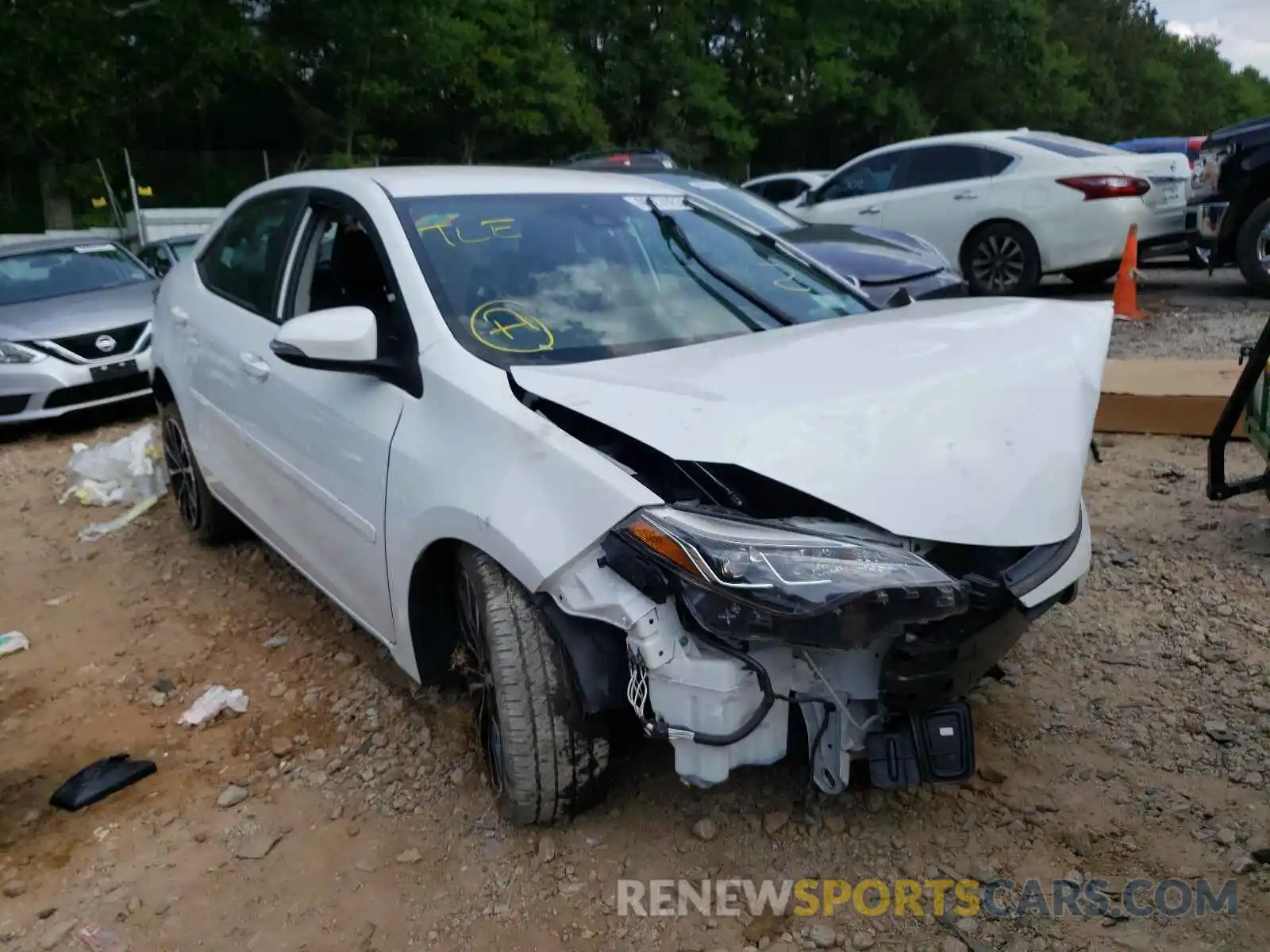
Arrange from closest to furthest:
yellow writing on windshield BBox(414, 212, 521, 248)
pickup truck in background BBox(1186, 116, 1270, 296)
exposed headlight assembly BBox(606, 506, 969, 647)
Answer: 1. exposed headlight assembly BBox(606, 506, 969, 647)
2. yellow writing on windshield BBox(414, 212, 521, 248)
3. pickup truck in background BBox(1186, 116, 1270, 296)

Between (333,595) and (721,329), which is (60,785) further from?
(721,329)

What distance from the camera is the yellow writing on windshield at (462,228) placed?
3.06 metres

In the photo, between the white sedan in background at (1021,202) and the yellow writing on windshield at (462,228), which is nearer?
the yellow writing on windshield at (462,228)

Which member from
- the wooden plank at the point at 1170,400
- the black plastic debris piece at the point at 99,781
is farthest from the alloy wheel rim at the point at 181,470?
the wooden plank at the point at 1170,400

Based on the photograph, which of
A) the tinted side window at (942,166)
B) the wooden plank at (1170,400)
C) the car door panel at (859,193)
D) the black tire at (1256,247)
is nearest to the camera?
the wooden plank at (1170,400)

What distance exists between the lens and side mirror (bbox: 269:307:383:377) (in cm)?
273

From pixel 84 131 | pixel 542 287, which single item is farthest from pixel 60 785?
pixel 84 131

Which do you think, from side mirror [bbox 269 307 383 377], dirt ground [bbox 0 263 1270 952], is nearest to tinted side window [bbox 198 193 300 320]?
side mirror [bbox 269 307 383 377]

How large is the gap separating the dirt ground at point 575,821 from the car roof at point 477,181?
5.28ft

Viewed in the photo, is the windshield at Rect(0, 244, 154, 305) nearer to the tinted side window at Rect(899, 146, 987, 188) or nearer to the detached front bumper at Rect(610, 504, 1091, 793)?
the tinted side window at Rect(899, 146, 987, 188)

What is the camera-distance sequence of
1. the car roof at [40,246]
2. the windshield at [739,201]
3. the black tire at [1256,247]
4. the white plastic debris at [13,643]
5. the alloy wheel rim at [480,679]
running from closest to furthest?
the alloy wheel rim at [480,679]
the white plastic debris at [13,643]
the windshield at [739,201]
the black tire at [1256,247]
the car roof at [40,246]

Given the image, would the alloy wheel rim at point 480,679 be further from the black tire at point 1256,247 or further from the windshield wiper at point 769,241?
the black tire at point 1256,247

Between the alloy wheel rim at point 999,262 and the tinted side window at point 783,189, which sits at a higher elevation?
the tinted side window at point 783,189

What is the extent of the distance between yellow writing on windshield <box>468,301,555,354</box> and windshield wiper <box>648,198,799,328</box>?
730 mm
